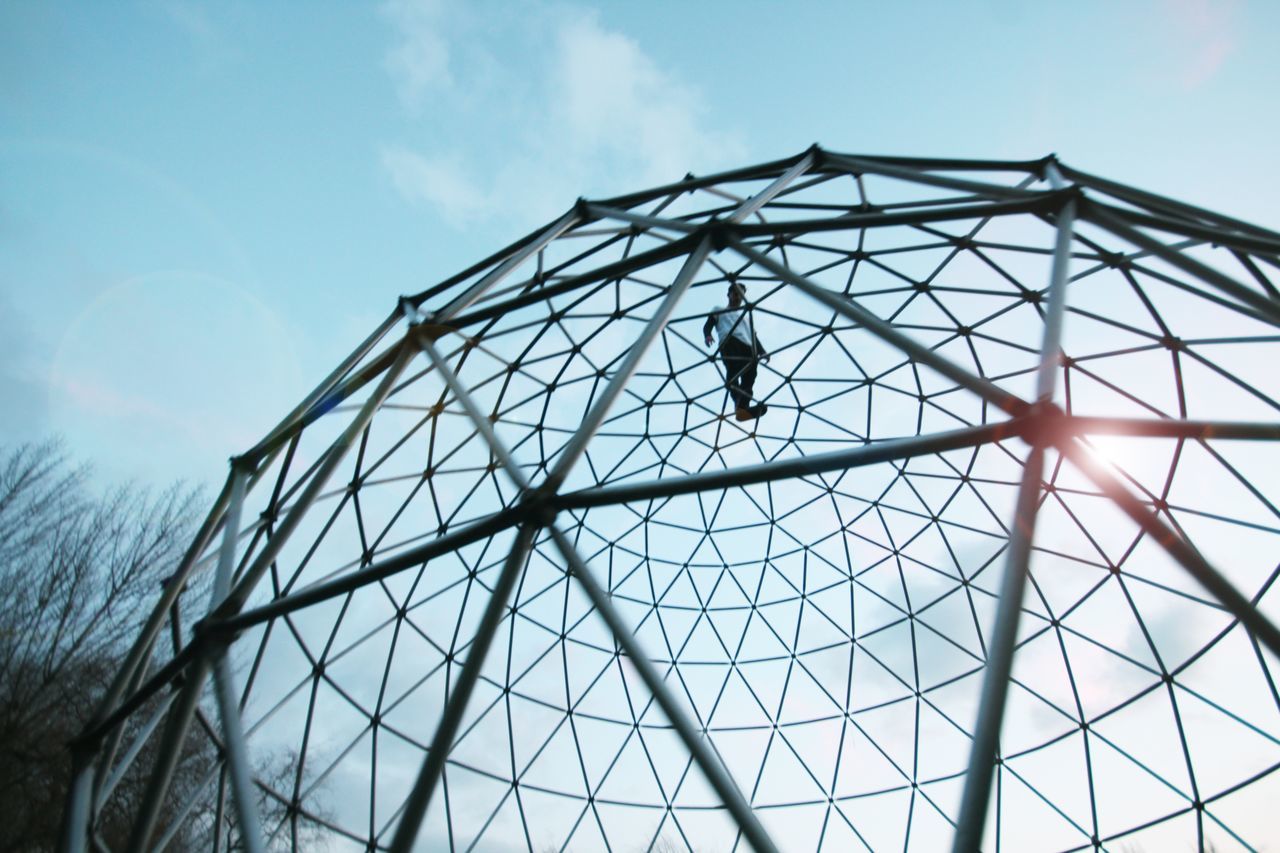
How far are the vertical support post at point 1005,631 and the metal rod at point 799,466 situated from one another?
0.44 m

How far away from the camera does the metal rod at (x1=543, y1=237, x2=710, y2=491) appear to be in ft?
24.4

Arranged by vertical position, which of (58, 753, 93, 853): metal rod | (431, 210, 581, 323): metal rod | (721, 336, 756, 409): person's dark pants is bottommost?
(58, 753, 93, 853): metal rod

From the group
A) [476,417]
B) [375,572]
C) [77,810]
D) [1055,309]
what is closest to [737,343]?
[476,417]

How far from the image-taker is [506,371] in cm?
2038

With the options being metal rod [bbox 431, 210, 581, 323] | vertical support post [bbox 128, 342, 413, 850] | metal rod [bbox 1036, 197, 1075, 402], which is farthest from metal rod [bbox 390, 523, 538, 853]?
metal rod [bbox 431, 210, 581, 323]

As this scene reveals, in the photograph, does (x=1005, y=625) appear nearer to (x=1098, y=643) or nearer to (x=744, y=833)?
(x=744, y=833)

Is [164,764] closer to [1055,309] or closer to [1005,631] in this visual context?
[1005,631]

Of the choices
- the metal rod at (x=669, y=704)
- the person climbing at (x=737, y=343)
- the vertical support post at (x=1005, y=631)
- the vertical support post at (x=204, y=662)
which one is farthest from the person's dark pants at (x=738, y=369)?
the vertical support post at (x=1005, y=631)

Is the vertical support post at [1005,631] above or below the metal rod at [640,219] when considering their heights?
below

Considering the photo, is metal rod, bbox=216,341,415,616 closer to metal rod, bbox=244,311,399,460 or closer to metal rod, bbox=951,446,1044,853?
metal rod, bbox=244,311,399,460

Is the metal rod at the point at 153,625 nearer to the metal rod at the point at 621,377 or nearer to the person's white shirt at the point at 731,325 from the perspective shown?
the metal rod at the point at 621,377

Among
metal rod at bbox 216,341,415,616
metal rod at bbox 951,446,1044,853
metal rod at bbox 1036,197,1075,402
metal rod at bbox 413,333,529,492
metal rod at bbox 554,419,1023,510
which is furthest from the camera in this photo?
metal rod at bbox 216,341,415,616

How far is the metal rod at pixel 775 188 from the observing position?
33.9 feet

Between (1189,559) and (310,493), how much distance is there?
9.93 metres
